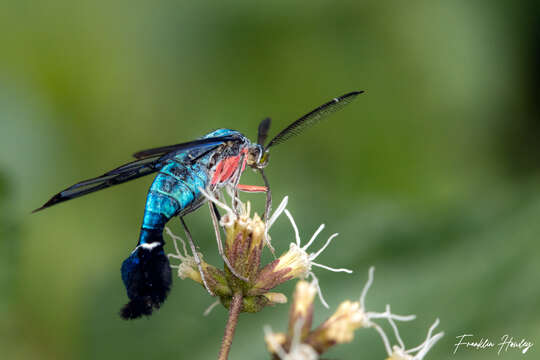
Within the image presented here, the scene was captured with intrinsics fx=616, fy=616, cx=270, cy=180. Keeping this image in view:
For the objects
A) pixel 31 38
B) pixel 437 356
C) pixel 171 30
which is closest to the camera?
pixel 437 356

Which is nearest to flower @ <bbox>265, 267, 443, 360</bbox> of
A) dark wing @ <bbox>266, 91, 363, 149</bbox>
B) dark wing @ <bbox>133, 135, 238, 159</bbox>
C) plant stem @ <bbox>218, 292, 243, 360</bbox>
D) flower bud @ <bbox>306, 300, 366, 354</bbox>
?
flower bud @ <bbox>306, 300, 366, 354</bbox>

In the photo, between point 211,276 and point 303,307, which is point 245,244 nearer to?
point 211,276

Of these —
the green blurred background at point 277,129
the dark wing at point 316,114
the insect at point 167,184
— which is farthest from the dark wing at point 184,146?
the green blurred background at point 277,129

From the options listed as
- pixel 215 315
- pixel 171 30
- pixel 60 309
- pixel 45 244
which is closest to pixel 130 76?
pixel 171 30

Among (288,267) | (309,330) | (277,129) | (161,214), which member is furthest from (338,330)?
(277,129)

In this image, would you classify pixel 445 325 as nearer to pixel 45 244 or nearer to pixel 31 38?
pixel 45 244

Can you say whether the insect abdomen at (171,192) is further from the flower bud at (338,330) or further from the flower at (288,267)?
the flower bud at (338,330)

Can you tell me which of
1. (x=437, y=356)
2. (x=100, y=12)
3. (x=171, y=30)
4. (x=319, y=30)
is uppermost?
(x=100, y=12)
